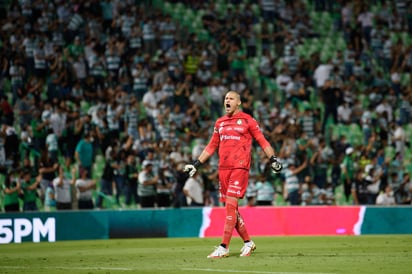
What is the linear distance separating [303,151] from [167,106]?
4688 mm

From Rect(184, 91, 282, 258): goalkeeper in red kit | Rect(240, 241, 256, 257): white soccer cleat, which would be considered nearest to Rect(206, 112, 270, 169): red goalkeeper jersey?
Rect(184, 91, 282, 258): goalkeeper in red kit

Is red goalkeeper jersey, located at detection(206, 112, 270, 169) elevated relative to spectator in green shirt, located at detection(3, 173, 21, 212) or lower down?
elevated

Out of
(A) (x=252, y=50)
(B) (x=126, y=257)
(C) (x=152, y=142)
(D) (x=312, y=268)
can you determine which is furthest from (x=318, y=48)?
(D) (x=312, y=268)

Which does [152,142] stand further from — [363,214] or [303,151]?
[363,214]

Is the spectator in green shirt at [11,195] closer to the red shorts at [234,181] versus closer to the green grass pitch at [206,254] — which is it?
the green grass pitch at [206,254]

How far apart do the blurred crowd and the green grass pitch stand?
3516 millimetres

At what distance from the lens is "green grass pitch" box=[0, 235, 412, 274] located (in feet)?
43.9

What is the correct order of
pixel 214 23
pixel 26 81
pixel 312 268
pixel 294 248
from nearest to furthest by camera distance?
pixel 312 268 < pixel 294 248 < pixel 26 81 < pixel 214 23

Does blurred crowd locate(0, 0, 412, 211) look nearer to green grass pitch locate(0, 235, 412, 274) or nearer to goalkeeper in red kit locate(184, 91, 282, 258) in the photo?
green grass pitch locate(0, 235, 412, 274)

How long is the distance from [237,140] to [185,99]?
49.0ft

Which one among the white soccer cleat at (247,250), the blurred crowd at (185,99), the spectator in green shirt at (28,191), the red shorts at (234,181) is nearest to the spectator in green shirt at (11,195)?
the blurred crowd at (185,99)

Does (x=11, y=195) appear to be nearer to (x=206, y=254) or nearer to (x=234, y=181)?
(x=206, y=254)

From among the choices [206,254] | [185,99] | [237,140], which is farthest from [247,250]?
[185,99]

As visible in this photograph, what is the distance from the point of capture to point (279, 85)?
105 ft
